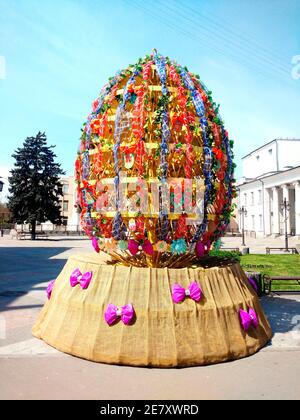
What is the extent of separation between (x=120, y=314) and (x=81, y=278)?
1.13 m

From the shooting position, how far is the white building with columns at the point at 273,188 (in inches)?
2080

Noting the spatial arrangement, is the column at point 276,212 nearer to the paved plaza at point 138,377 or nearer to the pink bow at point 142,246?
the paved plaza at point 138,377

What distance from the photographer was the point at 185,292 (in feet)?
18.7

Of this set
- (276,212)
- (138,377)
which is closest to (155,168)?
(138,377)

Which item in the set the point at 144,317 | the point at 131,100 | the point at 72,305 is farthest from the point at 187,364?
the point at 131,100

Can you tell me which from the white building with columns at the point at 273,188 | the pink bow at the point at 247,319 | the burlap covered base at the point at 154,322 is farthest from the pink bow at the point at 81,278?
the white building with columns at the point at 273,188

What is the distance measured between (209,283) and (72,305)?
96.0 inches

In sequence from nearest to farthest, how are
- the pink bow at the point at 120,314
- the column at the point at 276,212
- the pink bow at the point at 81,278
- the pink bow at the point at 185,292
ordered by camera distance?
the pink bow at the point at 120,314
the pink bow at the point at 185,292
the pink bow at the point at 81,278
the column at the point at 276,212

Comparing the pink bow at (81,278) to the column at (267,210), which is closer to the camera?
the pink bow at (81,278)

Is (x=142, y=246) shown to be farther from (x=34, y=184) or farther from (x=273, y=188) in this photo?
(x=273, y=188)

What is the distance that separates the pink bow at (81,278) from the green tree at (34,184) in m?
38.6

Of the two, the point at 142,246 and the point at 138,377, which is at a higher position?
the point at 142,246
